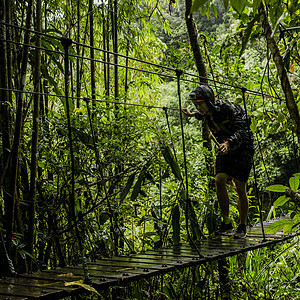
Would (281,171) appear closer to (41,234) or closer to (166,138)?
(166,138)

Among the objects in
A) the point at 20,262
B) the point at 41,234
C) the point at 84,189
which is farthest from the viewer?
the point at 84,189

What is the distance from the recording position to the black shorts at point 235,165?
8.18 ft

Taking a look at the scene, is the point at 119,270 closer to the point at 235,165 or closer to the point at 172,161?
the point at 172,161

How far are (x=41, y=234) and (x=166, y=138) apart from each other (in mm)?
952

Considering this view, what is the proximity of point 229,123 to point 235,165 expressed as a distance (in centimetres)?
28

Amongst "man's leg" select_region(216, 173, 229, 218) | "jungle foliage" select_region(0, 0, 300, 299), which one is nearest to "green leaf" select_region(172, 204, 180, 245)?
"jungle foliage" select_region(0, 0, 300, 299)

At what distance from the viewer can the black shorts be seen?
8.18 feet

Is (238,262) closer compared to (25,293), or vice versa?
(25,293)

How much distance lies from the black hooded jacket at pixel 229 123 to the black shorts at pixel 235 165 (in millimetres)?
43

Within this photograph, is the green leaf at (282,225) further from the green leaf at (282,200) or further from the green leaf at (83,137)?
the green leaf at (83,137)

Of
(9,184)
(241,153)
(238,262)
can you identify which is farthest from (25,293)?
(238,262)

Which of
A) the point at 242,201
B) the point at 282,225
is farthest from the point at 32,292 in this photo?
the point at 242,201

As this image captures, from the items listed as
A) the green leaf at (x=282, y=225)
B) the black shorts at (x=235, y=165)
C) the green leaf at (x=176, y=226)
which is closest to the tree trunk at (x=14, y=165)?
the green leaf at (x=176, y=226)

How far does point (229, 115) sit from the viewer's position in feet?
8.23
